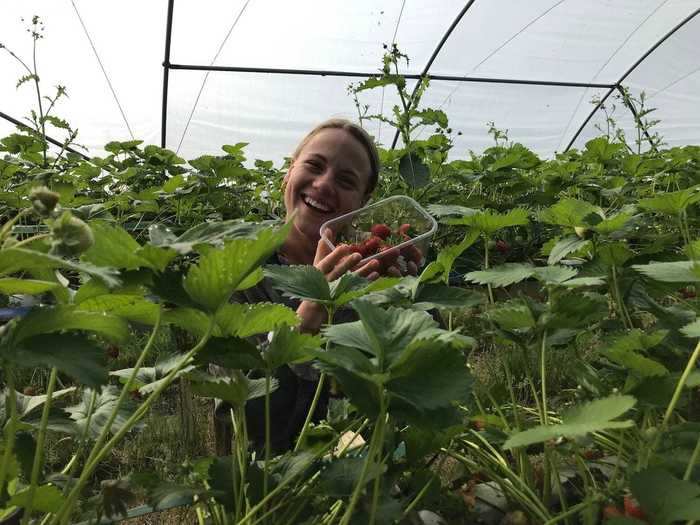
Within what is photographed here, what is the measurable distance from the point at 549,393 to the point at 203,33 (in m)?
4.40

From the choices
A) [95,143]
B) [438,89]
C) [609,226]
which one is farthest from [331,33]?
[609,226]

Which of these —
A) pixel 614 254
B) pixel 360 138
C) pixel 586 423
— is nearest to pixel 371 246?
pixel 614 254

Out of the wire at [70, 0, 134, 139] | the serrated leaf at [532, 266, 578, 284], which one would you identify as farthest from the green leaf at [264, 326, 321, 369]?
the wire at [70, 0, 134, 139]

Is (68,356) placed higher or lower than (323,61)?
lower

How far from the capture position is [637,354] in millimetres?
502

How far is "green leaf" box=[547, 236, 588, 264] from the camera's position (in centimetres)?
71

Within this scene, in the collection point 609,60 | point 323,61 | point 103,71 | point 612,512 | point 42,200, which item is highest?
point 609,60

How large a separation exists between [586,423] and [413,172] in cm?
146

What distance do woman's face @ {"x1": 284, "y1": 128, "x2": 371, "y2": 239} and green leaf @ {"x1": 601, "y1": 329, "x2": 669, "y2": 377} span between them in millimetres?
919

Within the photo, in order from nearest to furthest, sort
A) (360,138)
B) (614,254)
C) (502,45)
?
(614,254) < (360,138) < (502,45)

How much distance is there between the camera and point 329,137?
1.48 meters

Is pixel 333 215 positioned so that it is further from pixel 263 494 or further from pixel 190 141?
pixel 190 141

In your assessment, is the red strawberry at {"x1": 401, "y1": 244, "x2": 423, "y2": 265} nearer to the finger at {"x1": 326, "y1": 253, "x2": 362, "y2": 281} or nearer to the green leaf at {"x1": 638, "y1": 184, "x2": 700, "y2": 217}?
the finger at {"x1": 326, "y1": 253, "x2": 362, "y2": 281}

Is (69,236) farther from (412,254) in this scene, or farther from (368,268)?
(412,254)
